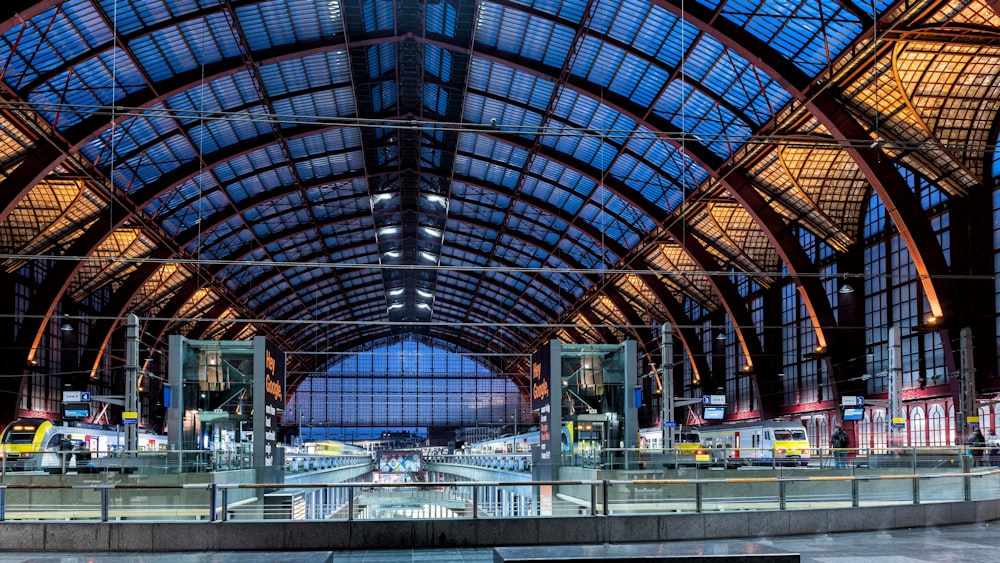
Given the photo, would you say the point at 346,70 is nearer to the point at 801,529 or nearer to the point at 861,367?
the point at 861,367

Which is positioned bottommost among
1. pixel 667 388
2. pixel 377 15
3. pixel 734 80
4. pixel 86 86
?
pixel 667 388

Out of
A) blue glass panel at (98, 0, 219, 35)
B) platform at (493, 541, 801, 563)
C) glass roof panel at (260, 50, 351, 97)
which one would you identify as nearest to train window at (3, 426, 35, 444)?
glass roof panel at (260, 50, 351, 97)

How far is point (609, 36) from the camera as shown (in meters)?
38.7

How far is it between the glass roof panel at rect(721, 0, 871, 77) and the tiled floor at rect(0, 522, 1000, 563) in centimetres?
2076

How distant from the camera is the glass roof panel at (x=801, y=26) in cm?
3198

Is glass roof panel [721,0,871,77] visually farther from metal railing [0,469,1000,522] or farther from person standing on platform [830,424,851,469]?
metal railing [0,469,1000,522]

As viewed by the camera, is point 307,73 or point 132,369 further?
point 307,73

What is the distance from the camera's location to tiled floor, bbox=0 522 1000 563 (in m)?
11.9

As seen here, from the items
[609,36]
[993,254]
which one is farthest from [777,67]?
[993,254]

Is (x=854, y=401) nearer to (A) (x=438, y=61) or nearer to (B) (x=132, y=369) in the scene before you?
(A) (x=438, y=61)

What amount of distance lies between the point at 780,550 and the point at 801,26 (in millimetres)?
26196

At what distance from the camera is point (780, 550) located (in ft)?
37.7

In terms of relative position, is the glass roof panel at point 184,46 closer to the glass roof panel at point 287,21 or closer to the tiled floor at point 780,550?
the glass roof panel at point 287,21

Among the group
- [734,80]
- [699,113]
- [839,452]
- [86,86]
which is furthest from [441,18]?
[839,452]
